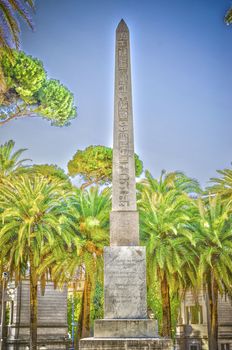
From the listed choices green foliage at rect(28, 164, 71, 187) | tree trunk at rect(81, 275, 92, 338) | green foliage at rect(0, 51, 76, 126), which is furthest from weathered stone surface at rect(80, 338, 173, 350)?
green foliage at rect(28, 164, 71, 187)

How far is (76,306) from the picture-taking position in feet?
198

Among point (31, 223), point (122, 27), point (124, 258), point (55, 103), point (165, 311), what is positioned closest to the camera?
point (124, 258)

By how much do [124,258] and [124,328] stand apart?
172cm

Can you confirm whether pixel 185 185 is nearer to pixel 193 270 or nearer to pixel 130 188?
pixel 193 270

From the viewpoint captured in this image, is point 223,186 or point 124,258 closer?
point 124,258

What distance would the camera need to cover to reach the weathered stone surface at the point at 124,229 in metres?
12.3

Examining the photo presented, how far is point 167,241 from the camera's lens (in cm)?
2106

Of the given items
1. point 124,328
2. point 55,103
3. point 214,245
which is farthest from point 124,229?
point 55,103

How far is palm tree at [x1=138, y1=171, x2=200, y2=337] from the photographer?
20.4 metres

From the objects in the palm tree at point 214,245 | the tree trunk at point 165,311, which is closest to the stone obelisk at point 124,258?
the palm tree at point 214,245

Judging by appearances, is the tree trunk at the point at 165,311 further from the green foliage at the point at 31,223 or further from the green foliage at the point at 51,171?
the green foliage at the point at 51,171

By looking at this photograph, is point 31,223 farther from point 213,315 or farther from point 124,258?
point 124,258

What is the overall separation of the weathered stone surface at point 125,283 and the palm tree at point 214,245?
30.3 ft

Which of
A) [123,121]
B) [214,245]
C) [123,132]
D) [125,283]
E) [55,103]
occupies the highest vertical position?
[55,103]
